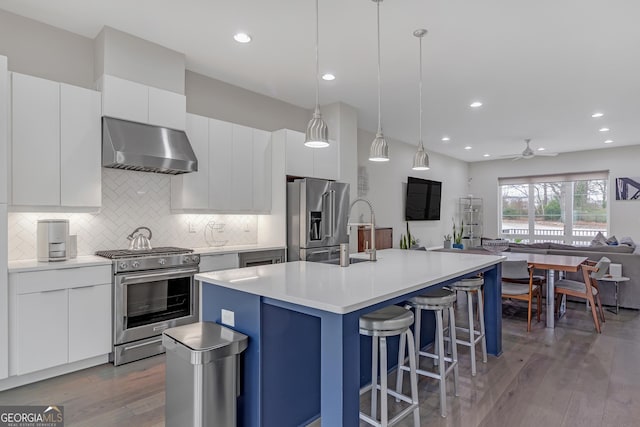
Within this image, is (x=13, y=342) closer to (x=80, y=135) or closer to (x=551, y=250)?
(x=80, y=135)

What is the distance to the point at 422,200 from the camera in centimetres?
805

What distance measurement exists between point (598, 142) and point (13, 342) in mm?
9676

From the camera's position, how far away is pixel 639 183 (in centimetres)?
763

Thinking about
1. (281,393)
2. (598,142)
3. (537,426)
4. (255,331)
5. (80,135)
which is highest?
(598,142)

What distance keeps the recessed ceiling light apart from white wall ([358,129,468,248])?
3454 millimetres

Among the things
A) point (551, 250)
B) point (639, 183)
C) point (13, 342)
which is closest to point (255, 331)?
point (13, 342)

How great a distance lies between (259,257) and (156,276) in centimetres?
119

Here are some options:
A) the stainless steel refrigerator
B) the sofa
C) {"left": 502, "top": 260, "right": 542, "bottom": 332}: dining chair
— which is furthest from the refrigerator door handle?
the sofa

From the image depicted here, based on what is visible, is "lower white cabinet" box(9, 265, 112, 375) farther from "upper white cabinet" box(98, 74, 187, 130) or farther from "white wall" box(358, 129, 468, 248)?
"white wall" box(358, 129, 468, 248)

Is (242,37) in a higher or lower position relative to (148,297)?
higher

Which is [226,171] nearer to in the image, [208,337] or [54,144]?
[54,144]

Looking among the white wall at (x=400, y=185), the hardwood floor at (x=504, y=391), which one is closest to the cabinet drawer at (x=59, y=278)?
the hardwood floor at (x=504, y=391)

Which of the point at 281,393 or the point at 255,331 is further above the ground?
the point at 255,331

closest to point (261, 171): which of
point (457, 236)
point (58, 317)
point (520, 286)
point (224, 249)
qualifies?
point (224, 249)
